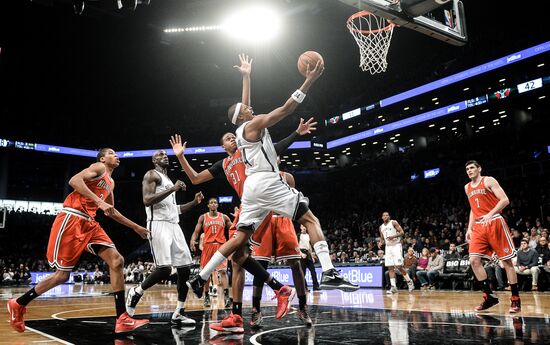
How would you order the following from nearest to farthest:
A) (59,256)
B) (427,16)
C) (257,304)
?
(59,256) → (257,304) → (427,16)

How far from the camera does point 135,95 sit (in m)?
34.5

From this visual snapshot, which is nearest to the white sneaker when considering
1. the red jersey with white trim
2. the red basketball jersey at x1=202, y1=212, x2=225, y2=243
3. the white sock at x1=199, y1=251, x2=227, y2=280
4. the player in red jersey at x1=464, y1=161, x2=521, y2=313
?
the white sock at x1=199, y1=251, x2=227, y2=280

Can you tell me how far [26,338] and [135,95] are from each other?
106 feet

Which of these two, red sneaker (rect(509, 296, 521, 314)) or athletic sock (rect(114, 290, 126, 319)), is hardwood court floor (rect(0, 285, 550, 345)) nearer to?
red sneaker (rect(509, 296, 521, 314))

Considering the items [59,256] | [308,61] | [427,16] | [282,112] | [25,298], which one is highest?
[427,16]

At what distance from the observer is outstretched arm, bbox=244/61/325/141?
13.3 feet

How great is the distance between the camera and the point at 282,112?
4020 mm

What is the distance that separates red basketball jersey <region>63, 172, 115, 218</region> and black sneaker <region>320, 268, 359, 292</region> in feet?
8.33

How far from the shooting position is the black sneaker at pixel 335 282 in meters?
3.94

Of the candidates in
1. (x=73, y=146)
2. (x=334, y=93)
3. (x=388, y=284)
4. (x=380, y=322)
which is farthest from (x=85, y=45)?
(x=380, y=322)

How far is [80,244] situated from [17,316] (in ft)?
2.88

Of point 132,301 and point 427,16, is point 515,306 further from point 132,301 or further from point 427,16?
point 427,16

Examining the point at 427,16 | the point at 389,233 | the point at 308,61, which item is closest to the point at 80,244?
the point at 308,61

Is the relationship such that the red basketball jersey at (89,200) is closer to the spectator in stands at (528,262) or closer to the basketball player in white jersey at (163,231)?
the basketball player in white jersey at (163,231)
